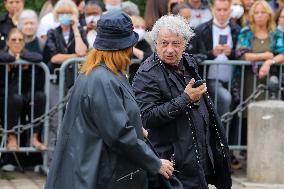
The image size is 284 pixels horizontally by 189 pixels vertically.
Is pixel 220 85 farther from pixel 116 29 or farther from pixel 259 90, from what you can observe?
pixel 116 29

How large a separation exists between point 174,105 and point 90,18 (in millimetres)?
4528

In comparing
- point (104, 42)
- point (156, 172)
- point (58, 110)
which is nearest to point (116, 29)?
point (104, 42)

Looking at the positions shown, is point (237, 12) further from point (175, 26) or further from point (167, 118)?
point (167, 118)

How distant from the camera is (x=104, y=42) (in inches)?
192

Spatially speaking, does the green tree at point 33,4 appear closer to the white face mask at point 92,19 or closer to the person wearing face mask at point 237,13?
the white face mask at point 92,19

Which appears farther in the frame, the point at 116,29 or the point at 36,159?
the point at 36,159

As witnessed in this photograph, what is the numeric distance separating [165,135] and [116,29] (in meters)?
1.22

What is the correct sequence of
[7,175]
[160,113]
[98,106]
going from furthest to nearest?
1. [7,175]
2. [160,113]
3. [98,106]

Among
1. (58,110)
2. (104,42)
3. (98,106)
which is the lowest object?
(58,110)

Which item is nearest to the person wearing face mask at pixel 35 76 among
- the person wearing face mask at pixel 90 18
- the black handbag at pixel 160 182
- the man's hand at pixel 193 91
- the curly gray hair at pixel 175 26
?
the person wearing face mask at pixel 90 18

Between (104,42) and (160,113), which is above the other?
(104,42)

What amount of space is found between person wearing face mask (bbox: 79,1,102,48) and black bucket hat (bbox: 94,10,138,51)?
4730 millimetres

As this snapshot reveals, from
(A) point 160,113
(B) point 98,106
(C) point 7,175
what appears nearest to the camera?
(B) point 98,106

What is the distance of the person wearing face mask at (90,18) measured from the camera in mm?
9789
